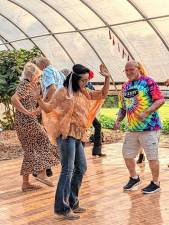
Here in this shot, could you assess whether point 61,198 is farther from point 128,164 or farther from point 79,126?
point 128,164

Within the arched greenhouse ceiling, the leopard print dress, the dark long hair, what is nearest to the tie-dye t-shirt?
the dark long hair

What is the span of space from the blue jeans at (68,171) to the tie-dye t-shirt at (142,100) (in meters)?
1.12

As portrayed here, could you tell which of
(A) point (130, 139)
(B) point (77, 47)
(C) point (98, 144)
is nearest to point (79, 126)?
(A) point (130, 139)

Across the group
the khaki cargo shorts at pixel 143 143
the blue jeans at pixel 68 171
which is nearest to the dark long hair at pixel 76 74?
the blue jeans at pixel 68 171

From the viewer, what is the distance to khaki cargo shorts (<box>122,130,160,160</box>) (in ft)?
21.3

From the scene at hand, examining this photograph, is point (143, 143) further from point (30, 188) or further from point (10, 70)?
point (10, 70)

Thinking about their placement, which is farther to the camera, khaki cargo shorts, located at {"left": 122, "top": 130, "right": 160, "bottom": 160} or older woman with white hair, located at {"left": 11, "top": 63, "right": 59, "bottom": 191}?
older woman with white hair, located at {"left": 11, "top": 63, "right": 59, "bottom": 191}

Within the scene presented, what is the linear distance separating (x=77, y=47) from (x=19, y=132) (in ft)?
23.1

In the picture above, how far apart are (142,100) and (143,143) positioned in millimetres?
513

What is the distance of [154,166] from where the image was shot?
21.5ft

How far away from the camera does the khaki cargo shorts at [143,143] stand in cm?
648

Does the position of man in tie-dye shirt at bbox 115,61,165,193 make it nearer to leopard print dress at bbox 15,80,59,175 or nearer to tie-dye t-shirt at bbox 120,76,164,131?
tie-dye t-shirt at bbox 120,76,164,131

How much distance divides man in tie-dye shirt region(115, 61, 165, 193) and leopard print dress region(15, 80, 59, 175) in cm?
114

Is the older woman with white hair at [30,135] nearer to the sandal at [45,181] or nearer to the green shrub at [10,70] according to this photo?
the sandal at [45,181]
